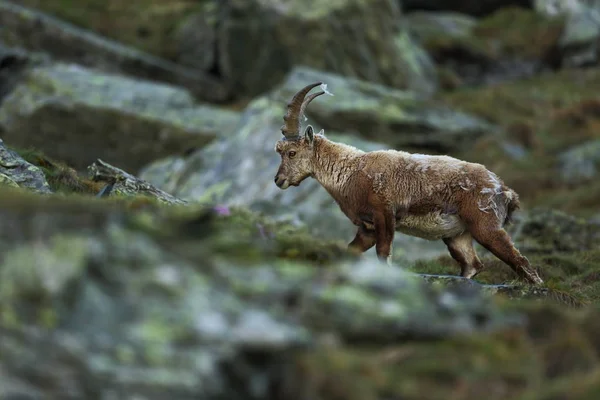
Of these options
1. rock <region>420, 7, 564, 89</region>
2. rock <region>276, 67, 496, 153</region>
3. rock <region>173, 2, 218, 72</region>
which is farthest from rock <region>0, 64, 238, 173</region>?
rock <region>420, 7, 564, 89</region>

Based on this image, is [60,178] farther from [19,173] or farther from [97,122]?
[97,122]

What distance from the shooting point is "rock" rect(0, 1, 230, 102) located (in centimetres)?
3556

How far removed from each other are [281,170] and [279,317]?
29.8ft

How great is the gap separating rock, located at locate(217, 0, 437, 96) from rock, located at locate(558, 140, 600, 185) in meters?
9.58

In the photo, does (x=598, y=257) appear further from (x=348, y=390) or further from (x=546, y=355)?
(x=348, y=390)

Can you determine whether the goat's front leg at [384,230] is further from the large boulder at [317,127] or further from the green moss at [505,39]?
the green moss at [505,39]

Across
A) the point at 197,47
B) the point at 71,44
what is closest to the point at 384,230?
the point at 71,44

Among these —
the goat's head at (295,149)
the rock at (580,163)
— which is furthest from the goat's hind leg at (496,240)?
the rock at (580,163)

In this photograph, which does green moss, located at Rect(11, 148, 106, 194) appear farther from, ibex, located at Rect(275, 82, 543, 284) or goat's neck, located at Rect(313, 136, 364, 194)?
ibex, located at Rect(275, 82, 543, 284)

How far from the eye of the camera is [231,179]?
2597 centimetres

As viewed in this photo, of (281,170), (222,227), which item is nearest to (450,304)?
(222,227)

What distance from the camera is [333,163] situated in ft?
50.3

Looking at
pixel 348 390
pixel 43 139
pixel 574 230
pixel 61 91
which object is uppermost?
pixel 61 91

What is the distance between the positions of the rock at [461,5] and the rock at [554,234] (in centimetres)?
3794
